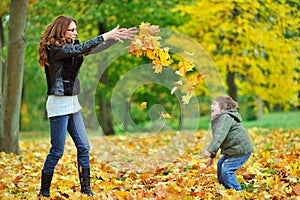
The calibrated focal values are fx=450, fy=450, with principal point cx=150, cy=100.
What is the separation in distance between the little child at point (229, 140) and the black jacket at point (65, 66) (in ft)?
4.73

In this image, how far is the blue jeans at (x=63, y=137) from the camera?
4422 millimetres

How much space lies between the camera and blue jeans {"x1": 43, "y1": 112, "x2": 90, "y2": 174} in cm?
442

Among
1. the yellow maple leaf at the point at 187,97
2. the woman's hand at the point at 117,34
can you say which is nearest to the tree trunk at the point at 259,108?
the yellow maple leaf at the point at 187,97

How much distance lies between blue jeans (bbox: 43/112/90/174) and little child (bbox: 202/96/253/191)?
1.23 m

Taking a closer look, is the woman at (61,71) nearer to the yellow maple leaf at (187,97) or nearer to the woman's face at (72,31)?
the woman's face at (72,31)

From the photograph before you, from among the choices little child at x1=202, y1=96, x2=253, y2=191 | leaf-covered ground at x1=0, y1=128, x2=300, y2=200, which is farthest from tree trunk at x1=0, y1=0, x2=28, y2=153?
little child at x1=202, y1=96, x2=253, y2=191

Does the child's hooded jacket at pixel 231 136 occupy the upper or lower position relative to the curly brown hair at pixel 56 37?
lower

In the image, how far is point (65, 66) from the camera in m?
4.42

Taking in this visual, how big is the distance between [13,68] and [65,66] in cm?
383

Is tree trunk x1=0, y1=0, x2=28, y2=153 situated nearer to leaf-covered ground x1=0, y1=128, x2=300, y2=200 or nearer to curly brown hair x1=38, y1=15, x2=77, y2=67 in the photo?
leaf-covered ground x1=0, y1=128, x2=300, y2=200

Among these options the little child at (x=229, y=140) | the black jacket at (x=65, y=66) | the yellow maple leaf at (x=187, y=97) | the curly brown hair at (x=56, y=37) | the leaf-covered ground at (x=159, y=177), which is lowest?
the leaf-covered ground at (x=159, y=177)

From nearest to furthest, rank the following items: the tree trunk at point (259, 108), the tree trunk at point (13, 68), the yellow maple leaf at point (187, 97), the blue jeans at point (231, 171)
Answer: the blue jeans at point (231, 171) < the yellow maple leaf at point (187, 97) < the tree trunk at point (13, 68) < the tree trunk at point (259, 108)

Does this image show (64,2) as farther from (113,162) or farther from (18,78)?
(113,162)

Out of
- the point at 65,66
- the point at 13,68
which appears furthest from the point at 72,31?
the point at 13,68
